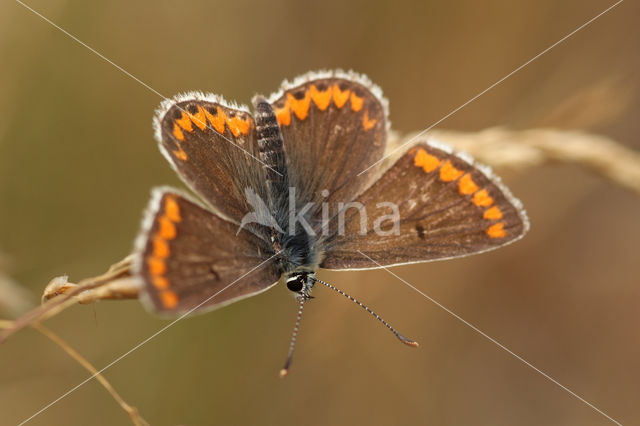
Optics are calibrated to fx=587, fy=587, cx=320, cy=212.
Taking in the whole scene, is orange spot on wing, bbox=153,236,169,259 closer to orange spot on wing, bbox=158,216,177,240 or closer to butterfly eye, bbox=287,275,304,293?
orange spot on wing, bbox=158,216,177,240

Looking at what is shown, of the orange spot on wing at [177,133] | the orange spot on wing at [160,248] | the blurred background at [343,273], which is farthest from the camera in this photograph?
the blurred background at [343,273]

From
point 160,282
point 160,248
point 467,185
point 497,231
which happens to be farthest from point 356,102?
point 160,282

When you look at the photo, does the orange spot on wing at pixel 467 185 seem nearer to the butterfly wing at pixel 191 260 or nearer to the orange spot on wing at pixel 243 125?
the butterfly wing at pixel 191 260

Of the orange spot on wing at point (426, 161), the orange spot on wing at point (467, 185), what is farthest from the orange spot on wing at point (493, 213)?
the orange spot on wing at point (426, 161)

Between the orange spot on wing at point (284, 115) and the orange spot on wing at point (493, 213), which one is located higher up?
the orange spot on wing at point (284, 115)

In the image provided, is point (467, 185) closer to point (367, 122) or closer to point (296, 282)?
point (367, 122)

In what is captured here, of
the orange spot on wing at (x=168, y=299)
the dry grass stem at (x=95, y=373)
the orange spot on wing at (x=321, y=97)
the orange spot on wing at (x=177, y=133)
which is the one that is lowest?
the dry grass stem at (x=95, y=373)
